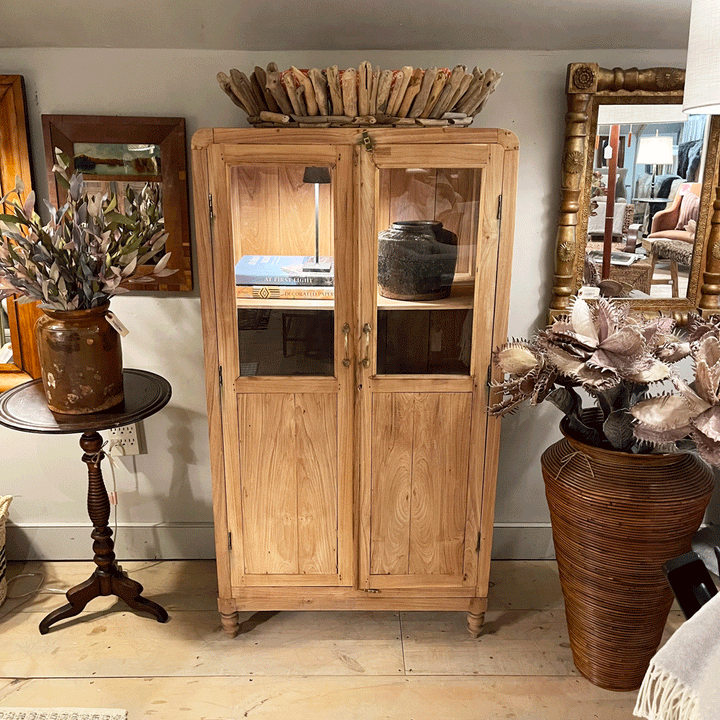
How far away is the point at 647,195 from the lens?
7.25ft

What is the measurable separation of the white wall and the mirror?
0.28 ft

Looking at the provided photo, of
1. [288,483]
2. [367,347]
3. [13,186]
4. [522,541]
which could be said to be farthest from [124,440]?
[522,541]

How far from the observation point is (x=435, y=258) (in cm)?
191

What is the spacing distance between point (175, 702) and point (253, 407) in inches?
33.9

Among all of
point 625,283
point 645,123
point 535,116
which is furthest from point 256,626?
point 645,123

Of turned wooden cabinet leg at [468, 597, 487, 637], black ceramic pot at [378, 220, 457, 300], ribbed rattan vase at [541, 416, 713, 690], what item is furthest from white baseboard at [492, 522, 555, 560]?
black ceramic pot at [378, 220, 457, 300]

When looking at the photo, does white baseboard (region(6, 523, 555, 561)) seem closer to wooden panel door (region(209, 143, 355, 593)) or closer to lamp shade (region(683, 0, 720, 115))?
wooden panel door (region(209, 143, 355, 593))

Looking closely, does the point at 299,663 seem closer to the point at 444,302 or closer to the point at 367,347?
the point at 367,347

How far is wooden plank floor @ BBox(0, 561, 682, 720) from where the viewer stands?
1922mm

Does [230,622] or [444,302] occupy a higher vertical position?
[444,302]

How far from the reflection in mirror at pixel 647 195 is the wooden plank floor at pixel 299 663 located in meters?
1.15

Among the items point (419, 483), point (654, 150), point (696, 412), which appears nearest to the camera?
point (696, 412)

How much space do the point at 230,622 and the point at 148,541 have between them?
0.58 metres

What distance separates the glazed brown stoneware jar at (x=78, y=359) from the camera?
1.86 m
